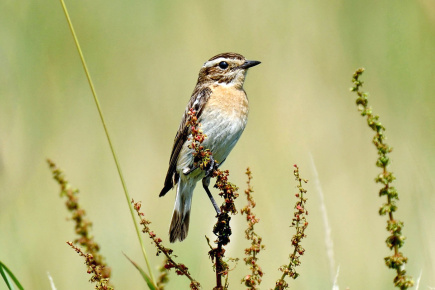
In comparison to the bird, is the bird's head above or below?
above

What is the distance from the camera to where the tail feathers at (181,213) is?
5.05m

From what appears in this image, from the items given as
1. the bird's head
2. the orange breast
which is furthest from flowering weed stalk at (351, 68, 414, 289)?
the bird's head

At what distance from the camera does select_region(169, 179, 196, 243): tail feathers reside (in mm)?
5055

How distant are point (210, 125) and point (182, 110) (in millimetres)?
3533

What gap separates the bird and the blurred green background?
27.7 inches

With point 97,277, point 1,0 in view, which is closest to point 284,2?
point 1,0

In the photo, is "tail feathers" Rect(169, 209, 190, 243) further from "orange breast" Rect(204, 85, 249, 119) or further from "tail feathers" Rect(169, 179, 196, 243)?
"orange breast" Rect(204, 85, 249, 119)

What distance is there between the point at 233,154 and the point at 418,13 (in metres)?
2.34

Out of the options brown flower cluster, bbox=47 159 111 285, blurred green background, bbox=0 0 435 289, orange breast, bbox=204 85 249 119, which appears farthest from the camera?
blurred green background, bbox=0 0 435 289

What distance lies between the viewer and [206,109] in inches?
208

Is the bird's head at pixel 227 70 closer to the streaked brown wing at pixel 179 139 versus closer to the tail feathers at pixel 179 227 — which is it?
the streaked brown wing at pixel 179 139

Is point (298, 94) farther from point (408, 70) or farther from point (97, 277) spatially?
point (97, 277)

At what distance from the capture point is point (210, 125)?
16.9 feet

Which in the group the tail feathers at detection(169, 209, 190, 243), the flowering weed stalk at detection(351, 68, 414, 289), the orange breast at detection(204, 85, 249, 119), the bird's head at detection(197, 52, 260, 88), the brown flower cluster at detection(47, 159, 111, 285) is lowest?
the flowering weed stalk at detection(351, 68, 414, 289)
